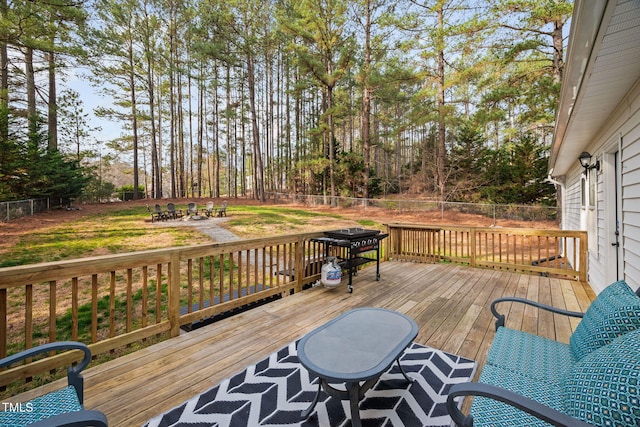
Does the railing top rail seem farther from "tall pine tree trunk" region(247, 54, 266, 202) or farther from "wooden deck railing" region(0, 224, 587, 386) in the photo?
"tall pine tree trunk" region(247, 54, 266, 202)

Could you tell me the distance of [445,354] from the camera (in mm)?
2371

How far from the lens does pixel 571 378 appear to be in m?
1.17

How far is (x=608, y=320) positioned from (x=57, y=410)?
272cm

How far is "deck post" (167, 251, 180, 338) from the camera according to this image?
103 inches

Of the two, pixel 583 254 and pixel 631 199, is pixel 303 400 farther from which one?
pixel 583 254

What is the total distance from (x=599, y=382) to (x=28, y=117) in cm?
1407

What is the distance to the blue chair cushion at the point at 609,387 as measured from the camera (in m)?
0.86

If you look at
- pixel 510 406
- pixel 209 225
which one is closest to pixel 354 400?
pixel 510 406

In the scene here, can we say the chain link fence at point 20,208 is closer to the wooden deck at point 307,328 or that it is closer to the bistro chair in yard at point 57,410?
the wooden deck at point 307,328

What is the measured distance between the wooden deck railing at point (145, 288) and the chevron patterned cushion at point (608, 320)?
2.89 metres

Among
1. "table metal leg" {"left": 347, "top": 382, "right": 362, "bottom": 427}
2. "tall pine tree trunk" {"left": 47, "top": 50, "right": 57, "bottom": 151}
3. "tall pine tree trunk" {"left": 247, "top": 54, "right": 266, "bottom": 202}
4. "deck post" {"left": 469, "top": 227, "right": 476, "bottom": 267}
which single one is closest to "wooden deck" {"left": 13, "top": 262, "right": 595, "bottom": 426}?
"deck post" {"left": 469, "top": 227, "right": 476, "bottom": 267}

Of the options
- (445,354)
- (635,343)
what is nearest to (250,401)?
(445,354)

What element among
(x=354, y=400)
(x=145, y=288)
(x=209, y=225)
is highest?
(x=209, y=225)

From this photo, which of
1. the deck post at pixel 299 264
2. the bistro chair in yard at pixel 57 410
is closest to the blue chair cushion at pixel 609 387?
the bistro chair in yard at pixel 57 410
